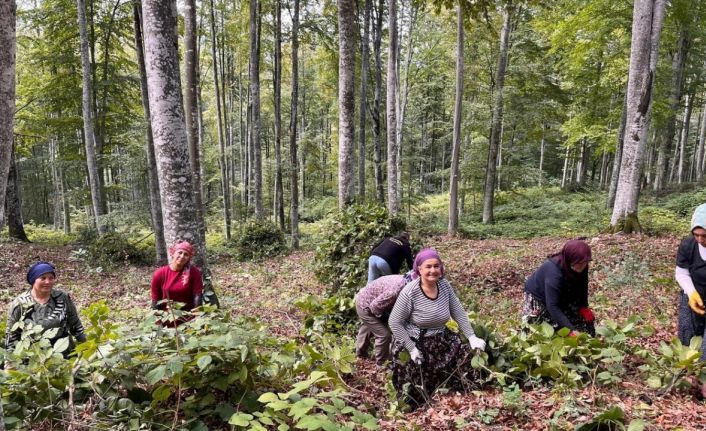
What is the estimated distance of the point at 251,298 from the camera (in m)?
8.99

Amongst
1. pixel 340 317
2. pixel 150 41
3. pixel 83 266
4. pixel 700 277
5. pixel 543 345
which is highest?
pixel 150 41

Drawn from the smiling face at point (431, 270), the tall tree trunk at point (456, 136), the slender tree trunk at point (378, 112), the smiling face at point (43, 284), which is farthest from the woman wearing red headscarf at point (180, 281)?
the tall tree trunk at point (456, 136)

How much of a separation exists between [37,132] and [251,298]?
13.8m

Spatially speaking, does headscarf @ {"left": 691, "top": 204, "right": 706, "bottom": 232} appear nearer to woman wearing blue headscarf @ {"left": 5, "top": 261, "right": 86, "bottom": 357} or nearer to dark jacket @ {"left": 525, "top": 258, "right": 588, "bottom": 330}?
dark jacket @ {"left": 525, "top": 258, "right": 588, "bottom": 330}

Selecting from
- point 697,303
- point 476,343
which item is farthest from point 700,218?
point 476,343

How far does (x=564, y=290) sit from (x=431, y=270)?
1.34m

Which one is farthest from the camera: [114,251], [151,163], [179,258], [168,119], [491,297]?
[114,251]

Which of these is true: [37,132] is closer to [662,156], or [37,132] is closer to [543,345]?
[543,345]

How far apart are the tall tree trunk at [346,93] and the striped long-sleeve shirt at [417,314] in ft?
17.0

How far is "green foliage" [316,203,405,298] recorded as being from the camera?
758 cm

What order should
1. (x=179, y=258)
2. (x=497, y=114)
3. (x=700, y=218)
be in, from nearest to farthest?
(x=700, y=218) → (x=179, y=258) → (x=497, y=114)

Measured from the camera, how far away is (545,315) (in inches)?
171

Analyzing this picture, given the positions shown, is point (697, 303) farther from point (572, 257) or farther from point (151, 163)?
point (151, 163)

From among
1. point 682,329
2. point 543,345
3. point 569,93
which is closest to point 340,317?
point 543,345
